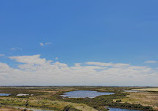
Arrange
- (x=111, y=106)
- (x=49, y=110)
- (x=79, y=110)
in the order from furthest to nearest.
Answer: (x=111, y=106) → (x=49, y=110) → (x=79, y=110)

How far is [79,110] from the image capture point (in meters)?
48.1

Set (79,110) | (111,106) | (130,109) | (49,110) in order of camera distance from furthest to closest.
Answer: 1. (111,106)
2. (130,109)
3. (49,110)
4. (79,110)

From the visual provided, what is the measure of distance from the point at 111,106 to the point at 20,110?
3633 centimetres

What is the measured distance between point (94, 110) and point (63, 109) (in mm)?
11212

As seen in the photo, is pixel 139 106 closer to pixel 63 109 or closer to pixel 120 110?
pixel 120 110

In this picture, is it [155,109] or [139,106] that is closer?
[155,109]

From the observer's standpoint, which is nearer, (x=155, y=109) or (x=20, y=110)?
(x=20, y=110)

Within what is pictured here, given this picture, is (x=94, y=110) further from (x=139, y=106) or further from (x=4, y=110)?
(x=4, y=110)

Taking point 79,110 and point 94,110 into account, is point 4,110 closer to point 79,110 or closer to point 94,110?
point 79,110

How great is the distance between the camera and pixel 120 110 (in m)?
54.7

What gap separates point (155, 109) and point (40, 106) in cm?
4440

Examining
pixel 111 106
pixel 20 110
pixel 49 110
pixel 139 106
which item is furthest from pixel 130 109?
pixel 20 110

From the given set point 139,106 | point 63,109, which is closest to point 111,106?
point 139,106

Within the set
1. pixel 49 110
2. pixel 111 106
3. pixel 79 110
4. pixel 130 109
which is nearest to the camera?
pixel 79 110
